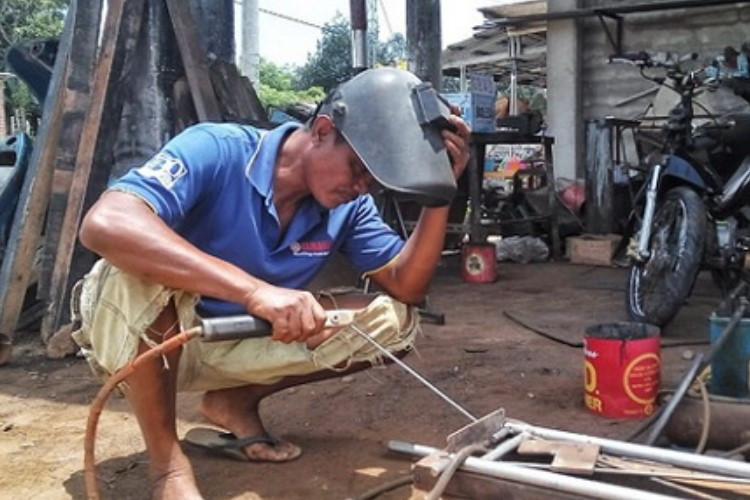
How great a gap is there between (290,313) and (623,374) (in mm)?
1464

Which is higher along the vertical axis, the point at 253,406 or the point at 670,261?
the point at 670,261

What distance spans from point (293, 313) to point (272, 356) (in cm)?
59

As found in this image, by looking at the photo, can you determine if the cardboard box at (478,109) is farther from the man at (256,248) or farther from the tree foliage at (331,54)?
the tree foliage at (331,54)

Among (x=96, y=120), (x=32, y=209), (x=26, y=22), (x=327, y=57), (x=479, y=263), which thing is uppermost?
(x=26, y=22)

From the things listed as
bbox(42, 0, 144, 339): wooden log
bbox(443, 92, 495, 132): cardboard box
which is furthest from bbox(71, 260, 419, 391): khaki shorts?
bbox(443, 92, 495, 132): cardboard box

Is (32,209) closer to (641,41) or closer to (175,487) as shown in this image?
(175,487)

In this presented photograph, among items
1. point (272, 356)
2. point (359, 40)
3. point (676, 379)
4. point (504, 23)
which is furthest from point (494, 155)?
point (272, 356)

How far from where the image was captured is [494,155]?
1406cm

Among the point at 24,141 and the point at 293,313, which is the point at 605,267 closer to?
the point at 24,141

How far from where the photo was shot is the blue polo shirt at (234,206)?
1948mm

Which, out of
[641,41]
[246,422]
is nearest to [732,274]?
[246,422]

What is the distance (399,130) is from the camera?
1860 mm

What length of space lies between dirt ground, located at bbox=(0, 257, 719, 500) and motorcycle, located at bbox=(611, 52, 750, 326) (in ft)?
0.90

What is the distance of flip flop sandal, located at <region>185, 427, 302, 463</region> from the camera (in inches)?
95.0
